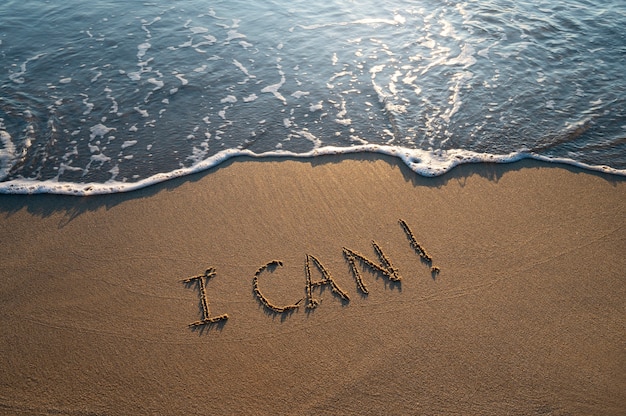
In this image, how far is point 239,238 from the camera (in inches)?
156

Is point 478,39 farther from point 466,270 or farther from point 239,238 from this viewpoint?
point 239,238

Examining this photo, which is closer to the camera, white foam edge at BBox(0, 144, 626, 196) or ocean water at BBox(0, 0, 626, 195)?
white foam edge at BBox(0, 144, 626, 196)

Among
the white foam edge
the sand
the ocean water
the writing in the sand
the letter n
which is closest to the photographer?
the sand

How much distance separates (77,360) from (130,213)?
153 cm

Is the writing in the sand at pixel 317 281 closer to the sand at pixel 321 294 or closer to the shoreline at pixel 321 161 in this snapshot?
the sand at pixel 321 294

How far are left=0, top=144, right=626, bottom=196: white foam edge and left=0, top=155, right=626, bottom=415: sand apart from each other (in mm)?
115

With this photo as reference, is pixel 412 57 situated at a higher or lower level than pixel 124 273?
higher

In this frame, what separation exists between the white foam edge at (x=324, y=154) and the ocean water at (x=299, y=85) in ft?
0.07

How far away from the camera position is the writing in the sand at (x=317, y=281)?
3432mm

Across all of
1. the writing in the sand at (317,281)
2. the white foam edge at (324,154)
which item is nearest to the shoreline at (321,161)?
the white foam edge at (324,154)

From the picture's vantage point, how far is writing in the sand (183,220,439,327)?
3432 millimetres

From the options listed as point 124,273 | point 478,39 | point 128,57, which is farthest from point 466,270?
point 128,57

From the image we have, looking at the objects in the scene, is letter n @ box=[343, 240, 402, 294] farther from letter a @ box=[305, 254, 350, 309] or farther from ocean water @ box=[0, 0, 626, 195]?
ocean water @ box=[0, 0, 626, 195]

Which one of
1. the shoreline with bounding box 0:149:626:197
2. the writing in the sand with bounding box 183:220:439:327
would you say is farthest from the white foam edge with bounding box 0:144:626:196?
the writing in the sand with bounding box 183:220:439:327
